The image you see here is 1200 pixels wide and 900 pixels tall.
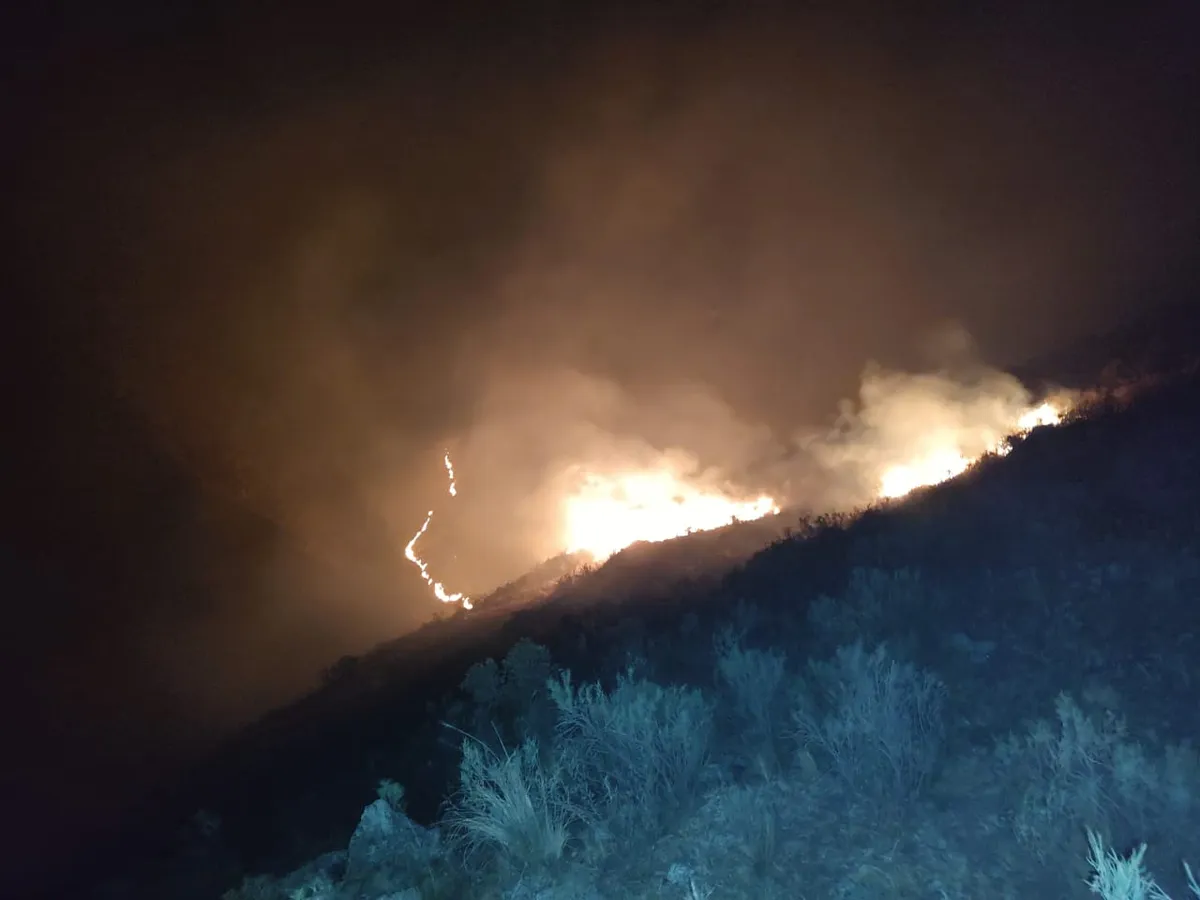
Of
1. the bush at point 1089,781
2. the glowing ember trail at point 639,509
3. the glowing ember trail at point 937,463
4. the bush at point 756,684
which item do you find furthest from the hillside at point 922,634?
the glowing ember trail at point 639,509

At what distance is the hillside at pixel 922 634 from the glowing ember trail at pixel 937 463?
10.4 feet

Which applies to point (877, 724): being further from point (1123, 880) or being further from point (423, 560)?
point (423, 560)

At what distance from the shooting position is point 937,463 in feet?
53.9

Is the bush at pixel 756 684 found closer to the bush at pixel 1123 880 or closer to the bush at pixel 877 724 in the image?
the bush at pixel 877 724

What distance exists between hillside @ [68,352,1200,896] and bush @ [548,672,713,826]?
0.73 ft

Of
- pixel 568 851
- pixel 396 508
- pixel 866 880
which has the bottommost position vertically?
pixel 866 880

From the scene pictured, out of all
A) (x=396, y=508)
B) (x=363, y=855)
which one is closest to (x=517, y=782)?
(x=363, y=855)

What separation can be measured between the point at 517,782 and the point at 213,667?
22.1 metres

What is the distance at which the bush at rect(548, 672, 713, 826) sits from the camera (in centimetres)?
615

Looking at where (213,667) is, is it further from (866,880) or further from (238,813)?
(866,880)

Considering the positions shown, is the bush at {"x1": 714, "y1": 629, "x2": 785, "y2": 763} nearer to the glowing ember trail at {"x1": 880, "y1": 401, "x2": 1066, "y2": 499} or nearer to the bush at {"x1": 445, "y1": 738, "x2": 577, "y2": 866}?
the bush at {"x1": 445, "y1": 738, "x2": 577, "y2": 866}

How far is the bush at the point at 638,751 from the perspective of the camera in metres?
6.15

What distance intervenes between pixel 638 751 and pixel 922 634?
2.91 m

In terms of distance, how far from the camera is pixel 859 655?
6500 millimetres
